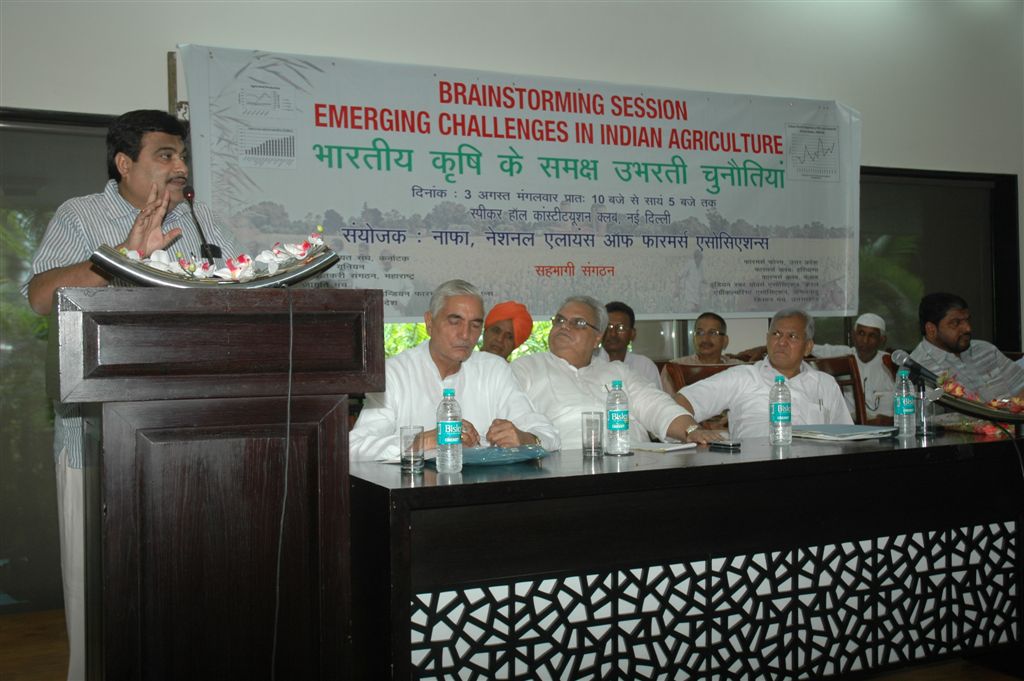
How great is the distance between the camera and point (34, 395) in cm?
417

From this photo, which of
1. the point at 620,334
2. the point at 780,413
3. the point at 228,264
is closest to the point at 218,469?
the point at 228,264

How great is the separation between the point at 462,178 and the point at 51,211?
1.83 meters

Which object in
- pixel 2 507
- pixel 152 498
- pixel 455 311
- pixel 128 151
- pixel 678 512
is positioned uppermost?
pixel 128 151

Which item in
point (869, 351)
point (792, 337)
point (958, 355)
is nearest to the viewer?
point (792, 337)

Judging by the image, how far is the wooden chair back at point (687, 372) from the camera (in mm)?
3951

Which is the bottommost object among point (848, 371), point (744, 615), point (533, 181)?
point (744, 615)

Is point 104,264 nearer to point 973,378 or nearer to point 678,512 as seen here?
point 678,512

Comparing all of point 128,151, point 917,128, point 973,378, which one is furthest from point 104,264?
point 917,128

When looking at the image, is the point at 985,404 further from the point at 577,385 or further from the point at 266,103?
the point at 266,103

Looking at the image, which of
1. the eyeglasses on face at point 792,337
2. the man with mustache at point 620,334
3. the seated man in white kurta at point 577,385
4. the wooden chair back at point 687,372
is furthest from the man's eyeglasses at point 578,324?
the man with mustache at point 620,334

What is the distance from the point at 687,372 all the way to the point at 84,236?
8.00 ft

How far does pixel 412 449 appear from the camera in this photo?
7.45 feet

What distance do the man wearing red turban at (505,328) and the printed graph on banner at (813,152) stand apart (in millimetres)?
1950

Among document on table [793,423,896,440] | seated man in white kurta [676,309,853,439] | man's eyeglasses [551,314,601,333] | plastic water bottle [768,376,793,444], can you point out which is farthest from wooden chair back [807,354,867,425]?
plastic water bottle [768,376,793,444]
